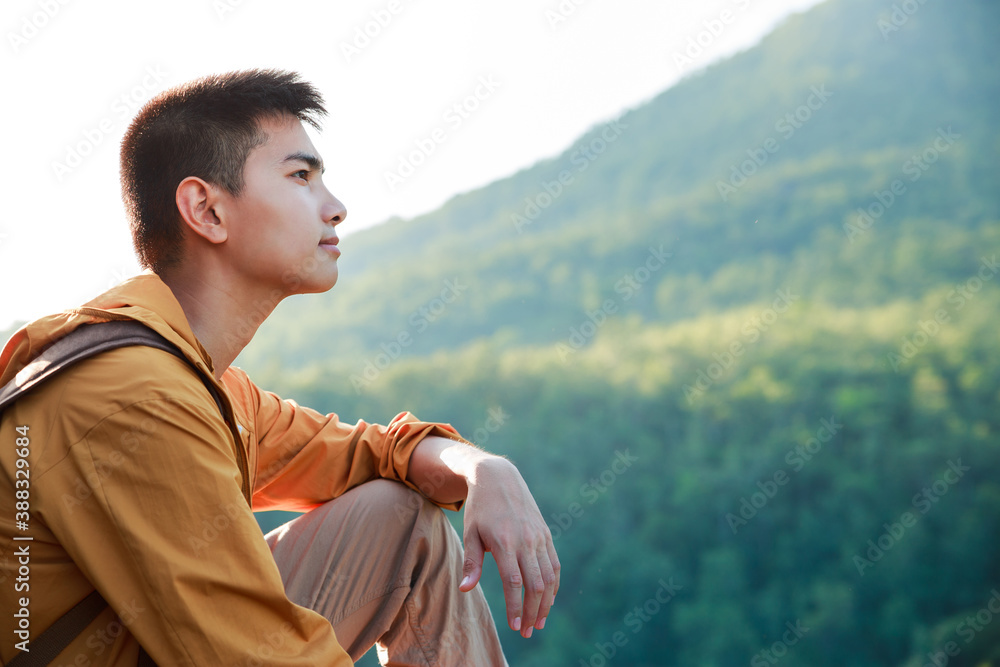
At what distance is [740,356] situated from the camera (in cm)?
1427

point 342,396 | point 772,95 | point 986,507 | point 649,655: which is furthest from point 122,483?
point 772,95

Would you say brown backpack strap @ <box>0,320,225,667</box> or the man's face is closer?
brown backpack strap @ <box>0,320,225,667</box>

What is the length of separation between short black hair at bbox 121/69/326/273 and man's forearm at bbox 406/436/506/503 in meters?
0.45

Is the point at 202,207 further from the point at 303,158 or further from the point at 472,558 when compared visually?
the point at 472,558

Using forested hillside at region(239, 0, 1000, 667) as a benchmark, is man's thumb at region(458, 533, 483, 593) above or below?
above

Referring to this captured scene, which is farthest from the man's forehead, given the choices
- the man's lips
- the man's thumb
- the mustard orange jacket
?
the man's thumb

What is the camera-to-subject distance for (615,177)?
2069 cm

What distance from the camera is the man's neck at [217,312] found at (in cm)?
113

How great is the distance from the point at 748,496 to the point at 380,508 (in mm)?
11633

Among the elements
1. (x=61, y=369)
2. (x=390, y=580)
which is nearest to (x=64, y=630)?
(x=61, y=369)

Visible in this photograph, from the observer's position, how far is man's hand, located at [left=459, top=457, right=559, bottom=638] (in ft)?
3.42

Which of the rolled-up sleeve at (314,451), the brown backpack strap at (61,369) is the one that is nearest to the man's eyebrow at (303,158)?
the rolled-up sleeve at (314,451)

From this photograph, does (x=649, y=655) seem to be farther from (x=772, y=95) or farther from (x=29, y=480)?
(x=772, y=95)

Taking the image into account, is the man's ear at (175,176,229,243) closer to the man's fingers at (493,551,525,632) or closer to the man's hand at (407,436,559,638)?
the man's hand at (407,436,559,638)
